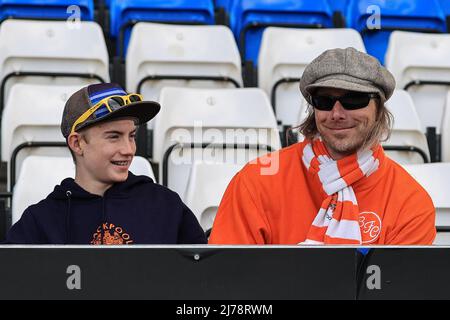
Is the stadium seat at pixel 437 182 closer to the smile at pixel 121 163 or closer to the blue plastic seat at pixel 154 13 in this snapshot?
the smile at pixel 121 163

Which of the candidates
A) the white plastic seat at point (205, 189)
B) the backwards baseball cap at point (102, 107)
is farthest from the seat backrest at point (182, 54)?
the backwards baseball cap at point (102, 107)

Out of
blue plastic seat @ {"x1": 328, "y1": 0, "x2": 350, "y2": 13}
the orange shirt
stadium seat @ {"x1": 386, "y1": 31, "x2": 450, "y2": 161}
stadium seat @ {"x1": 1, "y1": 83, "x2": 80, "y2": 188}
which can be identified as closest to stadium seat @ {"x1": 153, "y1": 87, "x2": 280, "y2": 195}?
stadium seat @ {"x1": 1, "y1": 83, "x2": 80, "y2": 188}

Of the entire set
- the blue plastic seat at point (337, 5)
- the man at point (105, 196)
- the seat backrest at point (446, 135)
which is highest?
the blue plastic seat at point (337, 5)

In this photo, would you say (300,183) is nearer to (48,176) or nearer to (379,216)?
(379,216)

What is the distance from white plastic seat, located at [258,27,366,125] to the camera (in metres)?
5.03

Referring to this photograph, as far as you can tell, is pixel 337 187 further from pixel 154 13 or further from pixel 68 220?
pixel 154 13

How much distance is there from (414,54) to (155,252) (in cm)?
426

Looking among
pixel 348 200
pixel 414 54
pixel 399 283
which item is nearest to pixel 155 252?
pixel 399 283

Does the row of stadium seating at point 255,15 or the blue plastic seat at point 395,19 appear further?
the blue plastic seat at point 395,19

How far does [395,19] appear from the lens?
5898 millimetres

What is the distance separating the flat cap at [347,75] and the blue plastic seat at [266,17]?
3.29 m

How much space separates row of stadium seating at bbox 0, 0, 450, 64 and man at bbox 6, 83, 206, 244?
2.98 metres

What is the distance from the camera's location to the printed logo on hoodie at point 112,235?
8.09 ft

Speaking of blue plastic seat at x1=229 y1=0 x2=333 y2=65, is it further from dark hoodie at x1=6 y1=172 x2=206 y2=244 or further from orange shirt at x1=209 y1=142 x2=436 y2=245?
orange shirt at x1=209 y1=142 x2=436 y2=245
